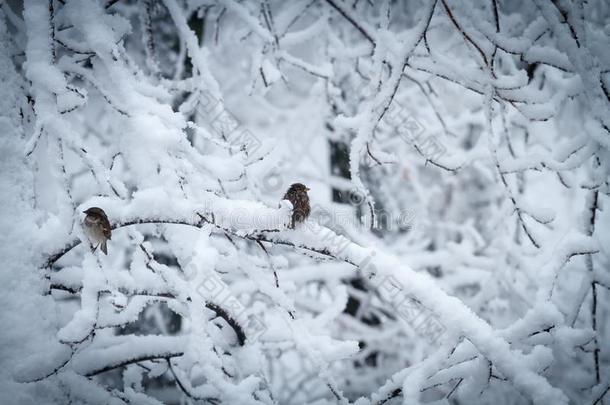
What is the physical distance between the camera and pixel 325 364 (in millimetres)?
1518

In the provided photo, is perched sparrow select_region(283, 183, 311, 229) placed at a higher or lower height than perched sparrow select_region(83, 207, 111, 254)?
higher

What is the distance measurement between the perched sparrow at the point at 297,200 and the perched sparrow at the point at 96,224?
0.58 metres

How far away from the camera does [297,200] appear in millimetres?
1204

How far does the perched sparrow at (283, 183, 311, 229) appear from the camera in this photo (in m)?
1.20

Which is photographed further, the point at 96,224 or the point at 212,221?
the point at 212,221

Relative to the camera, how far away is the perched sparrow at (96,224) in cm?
116

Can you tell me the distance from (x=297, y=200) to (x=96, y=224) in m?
0.65

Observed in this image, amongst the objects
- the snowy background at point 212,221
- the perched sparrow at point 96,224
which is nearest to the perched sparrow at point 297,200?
the snowy background at point 212,221

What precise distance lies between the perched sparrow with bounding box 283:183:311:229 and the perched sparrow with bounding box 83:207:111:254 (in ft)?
1.91

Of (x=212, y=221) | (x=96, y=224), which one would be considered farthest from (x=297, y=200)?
(x=96, y=224)

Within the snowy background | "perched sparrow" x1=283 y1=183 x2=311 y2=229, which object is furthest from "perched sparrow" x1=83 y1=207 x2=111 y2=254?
"perched sparrow" x1=283 y1=183 x2=311 y2=229

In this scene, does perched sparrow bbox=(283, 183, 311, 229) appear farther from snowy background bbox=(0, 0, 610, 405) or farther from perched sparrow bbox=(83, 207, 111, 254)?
perched sparrow bbox=(83, 207, 111, 254)

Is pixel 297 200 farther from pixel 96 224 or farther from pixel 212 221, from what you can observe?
pixel 96 224

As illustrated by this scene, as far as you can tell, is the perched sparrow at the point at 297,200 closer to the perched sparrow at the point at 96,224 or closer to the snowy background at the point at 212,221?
the snowy background at the point at 212,221
